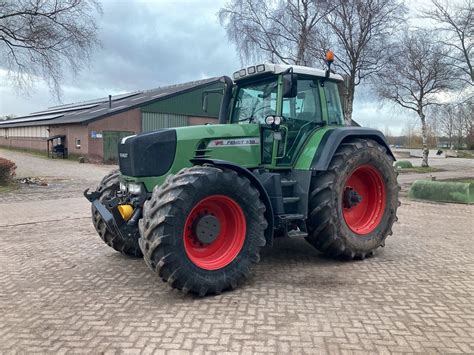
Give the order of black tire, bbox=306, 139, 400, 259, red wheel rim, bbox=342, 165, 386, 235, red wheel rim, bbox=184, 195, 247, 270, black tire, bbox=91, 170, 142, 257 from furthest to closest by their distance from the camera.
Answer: red wheel rim, bbox=342, 165, 386, 235 < black tire, bbox=91, 170, 142, 257 < black tire, bbox=306, 139, 400, 259 < red wheel rim, bbox=184, 195, 247, 270

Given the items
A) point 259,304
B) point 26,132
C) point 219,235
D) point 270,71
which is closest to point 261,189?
point 219,235

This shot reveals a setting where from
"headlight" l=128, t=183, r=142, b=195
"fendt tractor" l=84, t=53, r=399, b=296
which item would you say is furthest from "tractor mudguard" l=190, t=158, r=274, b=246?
"headlight" l=128, t=183, r=142, b=195

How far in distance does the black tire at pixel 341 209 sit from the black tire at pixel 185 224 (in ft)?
3.52

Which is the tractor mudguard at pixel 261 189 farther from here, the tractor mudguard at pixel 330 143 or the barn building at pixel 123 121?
the barn building at pixel 123 121

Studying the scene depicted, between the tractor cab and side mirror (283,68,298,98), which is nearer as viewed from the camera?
side mirror (283,68,298,98)

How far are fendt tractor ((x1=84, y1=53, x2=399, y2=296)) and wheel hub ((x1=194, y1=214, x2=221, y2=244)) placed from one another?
0.01 meters

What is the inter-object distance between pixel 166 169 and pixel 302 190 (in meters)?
1.76

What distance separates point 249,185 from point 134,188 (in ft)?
4.62

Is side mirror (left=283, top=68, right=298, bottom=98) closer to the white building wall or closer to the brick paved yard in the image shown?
the brick paved yard

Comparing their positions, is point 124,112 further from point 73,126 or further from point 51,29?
point 51,29

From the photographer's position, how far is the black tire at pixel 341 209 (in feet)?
17.7

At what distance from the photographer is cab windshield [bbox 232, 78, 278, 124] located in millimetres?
5680

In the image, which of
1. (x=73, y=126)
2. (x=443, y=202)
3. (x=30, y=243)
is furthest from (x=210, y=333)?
(x=73, y=126)

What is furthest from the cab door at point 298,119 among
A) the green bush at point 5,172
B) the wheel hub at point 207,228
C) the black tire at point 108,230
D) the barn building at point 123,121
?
the barn building at point 123,121
